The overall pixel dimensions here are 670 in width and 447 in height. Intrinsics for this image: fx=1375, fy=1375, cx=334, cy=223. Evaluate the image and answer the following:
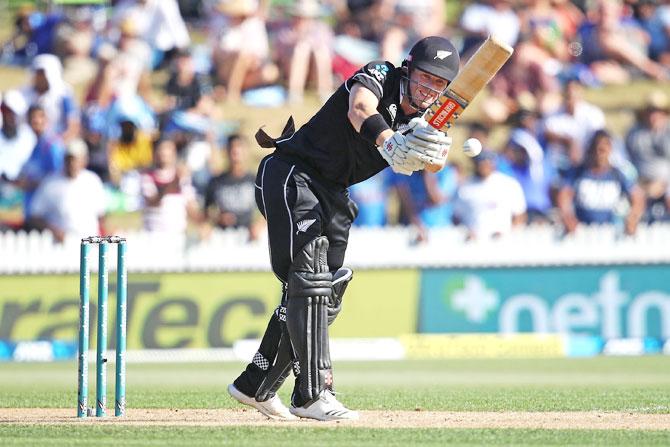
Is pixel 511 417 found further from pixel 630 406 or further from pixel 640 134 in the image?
pixel 640 134

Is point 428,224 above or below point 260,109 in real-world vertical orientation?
below

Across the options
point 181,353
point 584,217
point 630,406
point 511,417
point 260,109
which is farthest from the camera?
point 260,109

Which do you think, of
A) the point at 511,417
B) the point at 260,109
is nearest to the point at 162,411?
the point at 511,417

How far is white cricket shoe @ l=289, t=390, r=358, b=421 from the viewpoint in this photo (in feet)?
24.2

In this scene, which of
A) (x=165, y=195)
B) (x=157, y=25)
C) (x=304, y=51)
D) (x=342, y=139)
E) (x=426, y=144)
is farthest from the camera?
(x=157, y=25)

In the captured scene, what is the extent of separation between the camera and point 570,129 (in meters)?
16.5

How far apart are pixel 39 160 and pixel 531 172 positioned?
556cm

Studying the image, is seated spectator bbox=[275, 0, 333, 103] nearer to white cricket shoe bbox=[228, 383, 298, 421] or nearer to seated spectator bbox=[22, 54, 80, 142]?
seated spectator bbox=[22, 54, 80, 142]

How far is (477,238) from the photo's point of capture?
15.0 meters

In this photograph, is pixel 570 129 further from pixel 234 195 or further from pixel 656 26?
pixel 234 195

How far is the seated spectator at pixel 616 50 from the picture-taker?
18.4 m

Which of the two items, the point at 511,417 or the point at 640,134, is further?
the point at 640,134

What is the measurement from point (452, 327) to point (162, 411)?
6935 millimetres

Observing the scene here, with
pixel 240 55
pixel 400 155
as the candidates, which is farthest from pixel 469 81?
pixel 240 55
